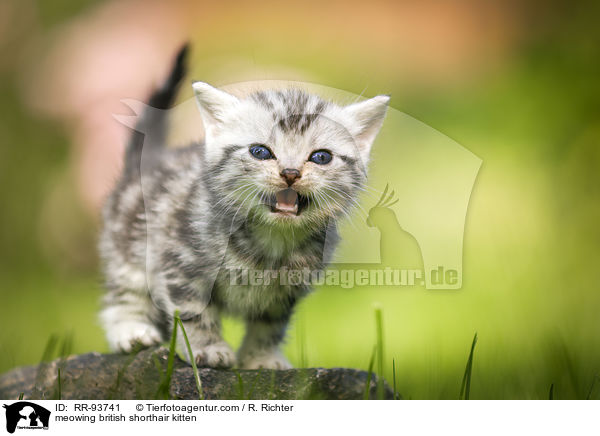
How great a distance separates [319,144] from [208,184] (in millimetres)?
248

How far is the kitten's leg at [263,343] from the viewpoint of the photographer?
1.31 meters

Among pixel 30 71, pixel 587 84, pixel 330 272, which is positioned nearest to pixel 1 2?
pixel 30 71

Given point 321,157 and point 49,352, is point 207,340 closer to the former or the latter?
point 49,352

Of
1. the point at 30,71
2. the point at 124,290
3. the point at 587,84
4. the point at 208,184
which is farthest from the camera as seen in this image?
the point at 587,84

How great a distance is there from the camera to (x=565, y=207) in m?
A: 1.62

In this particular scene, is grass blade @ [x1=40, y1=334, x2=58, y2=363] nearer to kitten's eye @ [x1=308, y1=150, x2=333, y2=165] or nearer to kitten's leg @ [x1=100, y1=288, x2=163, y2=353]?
kitten's leg @ [x1=100, y1=288, x2=163, y2=353]

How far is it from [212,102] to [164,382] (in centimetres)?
54

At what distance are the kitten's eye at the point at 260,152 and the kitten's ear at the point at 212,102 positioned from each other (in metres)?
0.10

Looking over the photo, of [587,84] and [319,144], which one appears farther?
[587,84]

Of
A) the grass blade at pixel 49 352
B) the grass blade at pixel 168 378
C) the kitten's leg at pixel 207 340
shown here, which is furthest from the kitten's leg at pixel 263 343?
the grass blade at pixel 49 352

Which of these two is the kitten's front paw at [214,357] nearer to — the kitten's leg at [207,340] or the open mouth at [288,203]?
the kitten's leg at [207,340]
